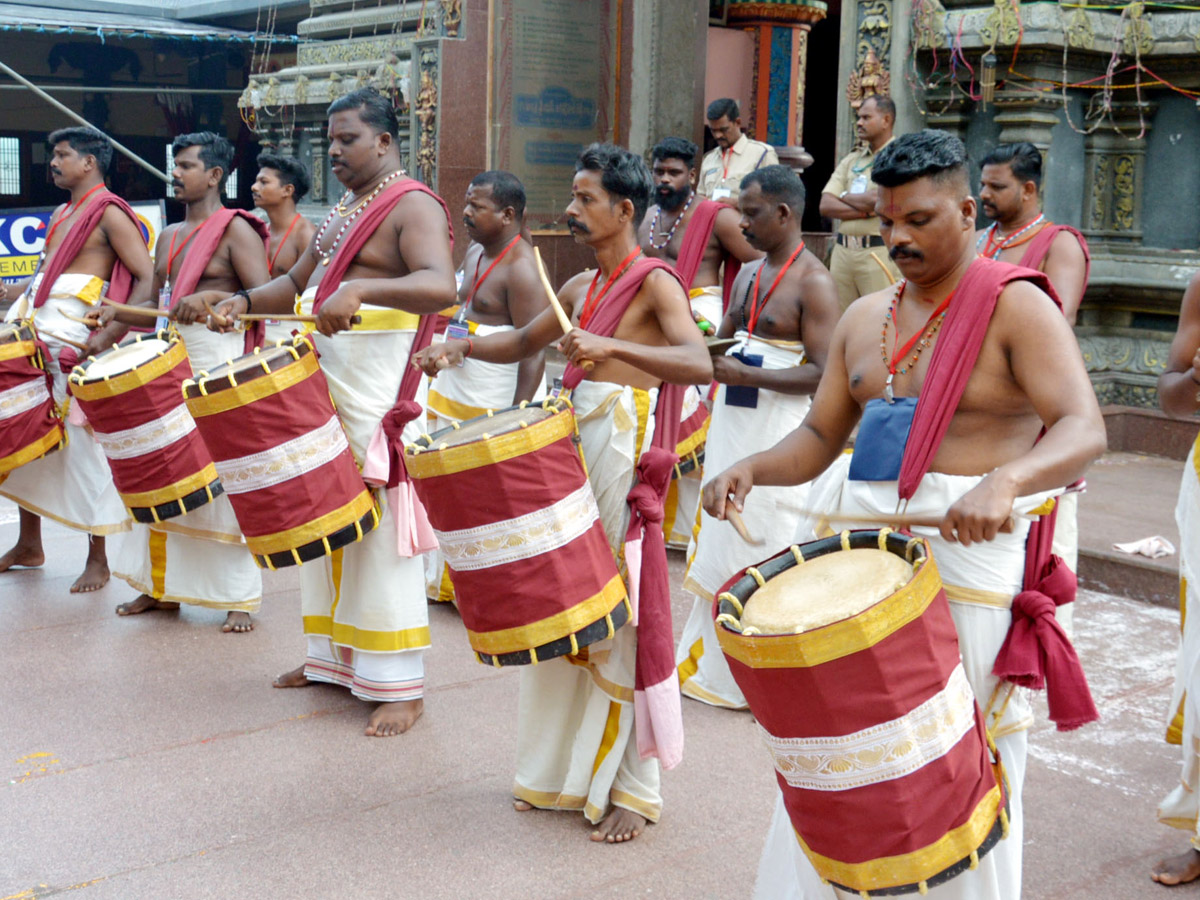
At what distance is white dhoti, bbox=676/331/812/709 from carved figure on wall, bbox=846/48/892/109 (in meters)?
4.59

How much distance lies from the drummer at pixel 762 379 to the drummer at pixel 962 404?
197 cm

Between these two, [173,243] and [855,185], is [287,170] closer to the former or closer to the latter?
[173,243]

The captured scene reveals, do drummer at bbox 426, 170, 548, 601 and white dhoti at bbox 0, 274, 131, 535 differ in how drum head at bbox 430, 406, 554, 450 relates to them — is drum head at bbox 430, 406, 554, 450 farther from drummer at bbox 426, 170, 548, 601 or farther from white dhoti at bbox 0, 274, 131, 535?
white dhoti at bbox 0, 274, 131, 535

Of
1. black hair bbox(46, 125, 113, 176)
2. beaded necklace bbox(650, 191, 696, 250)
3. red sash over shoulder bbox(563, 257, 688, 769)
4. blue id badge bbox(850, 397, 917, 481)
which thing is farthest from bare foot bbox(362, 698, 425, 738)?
black hair bbox(46, 125, 113, 176)

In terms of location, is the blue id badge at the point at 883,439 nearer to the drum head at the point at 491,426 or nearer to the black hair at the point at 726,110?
the drum head at the point at 491,426

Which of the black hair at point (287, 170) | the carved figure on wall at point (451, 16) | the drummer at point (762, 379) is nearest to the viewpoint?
the drummer at point (762, 379)

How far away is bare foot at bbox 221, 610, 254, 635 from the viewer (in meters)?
5.68

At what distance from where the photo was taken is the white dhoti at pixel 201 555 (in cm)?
577

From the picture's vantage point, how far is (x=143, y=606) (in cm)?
593

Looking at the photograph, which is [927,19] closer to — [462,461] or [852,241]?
[852,241]

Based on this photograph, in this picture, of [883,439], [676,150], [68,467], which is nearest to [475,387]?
[676,150]

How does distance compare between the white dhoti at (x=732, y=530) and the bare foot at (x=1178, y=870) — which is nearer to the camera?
the bare foot at (x=1178, y=870)

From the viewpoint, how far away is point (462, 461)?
326 cm

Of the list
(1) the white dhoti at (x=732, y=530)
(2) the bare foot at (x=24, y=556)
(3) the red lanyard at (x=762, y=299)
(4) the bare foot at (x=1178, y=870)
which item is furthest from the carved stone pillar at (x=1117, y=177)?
(2) the bare foot at (x=24, y=556)
